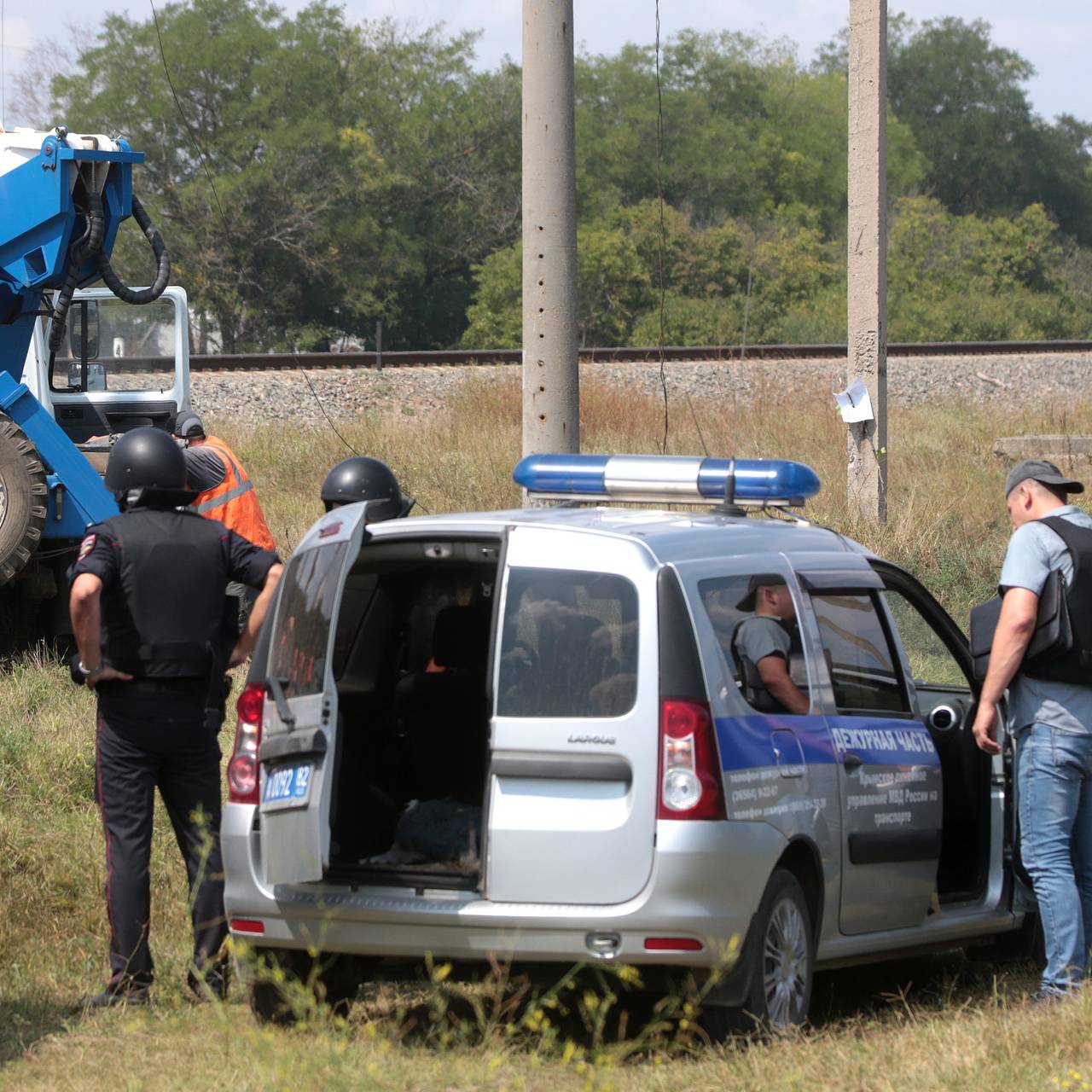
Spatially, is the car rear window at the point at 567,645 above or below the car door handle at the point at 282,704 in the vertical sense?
above

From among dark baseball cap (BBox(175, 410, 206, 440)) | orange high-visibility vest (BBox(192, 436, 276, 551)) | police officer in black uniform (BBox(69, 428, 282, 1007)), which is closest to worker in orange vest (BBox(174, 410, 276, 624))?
orange high-visibility vest (BBox(192, 436, 276, 551))

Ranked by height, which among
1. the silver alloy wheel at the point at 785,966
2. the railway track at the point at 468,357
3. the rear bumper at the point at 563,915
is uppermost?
the railway track at the point at 468,357

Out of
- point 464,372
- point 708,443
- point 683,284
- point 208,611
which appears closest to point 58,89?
point 683,284

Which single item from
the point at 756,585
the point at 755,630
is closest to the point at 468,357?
the point at 756,585

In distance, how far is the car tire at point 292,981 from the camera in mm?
5258

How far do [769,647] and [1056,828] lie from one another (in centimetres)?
137

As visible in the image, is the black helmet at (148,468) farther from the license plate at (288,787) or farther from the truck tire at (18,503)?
the truck tire at (18,503)

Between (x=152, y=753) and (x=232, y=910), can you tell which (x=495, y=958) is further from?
(x=152, y=753)

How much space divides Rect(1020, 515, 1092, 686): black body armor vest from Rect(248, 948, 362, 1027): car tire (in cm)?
253

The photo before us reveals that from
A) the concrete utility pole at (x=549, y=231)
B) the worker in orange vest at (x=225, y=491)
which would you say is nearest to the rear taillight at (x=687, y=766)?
the concrete utility pole at (x=549, y=231)

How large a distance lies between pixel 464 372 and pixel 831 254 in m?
26.6

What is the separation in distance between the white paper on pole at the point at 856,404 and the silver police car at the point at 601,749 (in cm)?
681

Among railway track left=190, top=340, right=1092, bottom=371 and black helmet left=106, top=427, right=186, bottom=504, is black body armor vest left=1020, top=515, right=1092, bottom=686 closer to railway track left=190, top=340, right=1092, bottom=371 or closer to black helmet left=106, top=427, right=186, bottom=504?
black helmet left=106, top=427, right=186, bottom=504

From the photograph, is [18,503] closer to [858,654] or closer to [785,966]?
[858,654]
